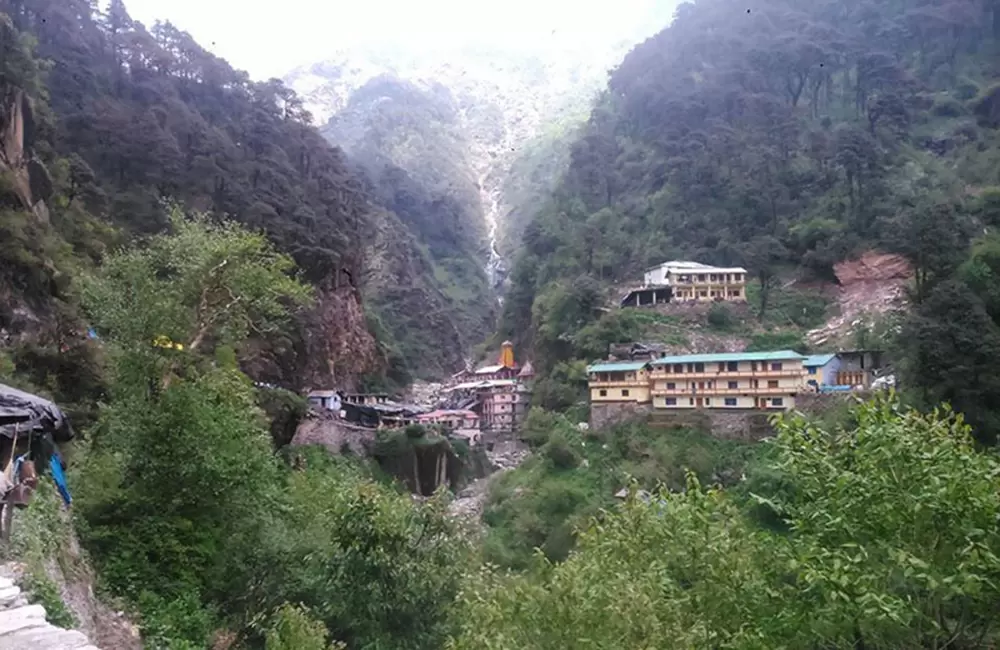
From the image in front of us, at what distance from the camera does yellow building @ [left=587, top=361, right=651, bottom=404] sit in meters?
35.2

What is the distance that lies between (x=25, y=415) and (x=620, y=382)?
95.1 feet

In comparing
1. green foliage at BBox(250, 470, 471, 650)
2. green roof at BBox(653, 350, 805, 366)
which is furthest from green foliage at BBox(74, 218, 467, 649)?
green roof at BBox(653, 350, 805, 366)

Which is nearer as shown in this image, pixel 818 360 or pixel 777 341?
pixel 818 360

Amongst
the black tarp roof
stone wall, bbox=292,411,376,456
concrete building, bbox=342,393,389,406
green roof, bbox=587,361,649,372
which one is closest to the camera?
the black tarp roof

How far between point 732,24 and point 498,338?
40.3m

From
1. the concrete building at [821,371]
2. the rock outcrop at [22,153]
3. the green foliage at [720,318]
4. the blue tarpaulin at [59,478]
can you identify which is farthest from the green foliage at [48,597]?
the green foliage at [720,318]

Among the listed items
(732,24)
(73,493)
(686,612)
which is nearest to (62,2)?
(73,493)

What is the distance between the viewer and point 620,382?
35.6 metres

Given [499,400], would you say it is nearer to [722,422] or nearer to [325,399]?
[325,399]

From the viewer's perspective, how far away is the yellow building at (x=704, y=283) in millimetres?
44031

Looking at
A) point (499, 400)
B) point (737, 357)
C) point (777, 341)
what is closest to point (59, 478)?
point (737, 357)

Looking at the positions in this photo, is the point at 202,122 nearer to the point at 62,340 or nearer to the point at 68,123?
the point at 68,123

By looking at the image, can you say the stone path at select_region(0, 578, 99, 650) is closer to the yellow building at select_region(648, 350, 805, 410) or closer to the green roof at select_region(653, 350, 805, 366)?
the yellow building at select_region(648, 350, 805, 410)

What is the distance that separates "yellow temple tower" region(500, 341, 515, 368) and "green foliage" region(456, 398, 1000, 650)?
1774 inches
